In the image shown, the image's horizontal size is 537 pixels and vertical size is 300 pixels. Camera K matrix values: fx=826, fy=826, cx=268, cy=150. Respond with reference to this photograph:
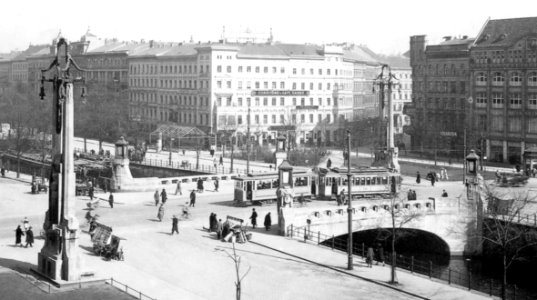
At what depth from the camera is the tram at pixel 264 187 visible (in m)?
50.9

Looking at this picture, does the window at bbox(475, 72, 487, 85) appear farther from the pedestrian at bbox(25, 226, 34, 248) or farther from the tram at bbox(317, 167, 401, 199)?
the pedestrian at bbox(25, 226, 34, 248)

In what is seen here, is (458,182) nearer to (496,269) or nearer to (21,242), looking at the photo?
(496,269)

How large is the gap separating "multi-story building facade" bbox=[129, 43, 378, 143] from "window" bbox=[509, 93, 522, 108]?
32.5m

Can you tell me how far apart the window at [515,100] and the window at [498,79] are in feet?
6.81

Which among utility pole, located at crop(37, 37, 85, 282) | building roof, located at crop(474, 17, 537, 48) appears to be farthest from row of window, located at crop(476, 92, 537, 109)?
utility pole, located at crop(37, 37, 85, 282)

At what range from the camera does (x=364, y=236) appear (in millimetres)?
52031

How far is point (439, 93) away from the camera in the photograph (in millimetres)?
103688

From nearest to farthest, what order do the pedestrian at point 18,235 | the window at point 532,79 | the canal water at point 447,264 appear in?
the pedestrian at point 18,235
the canal water at point 447,264
the window at point 532,79

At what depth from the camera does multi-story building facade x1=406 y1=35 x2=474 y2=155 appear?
320 feet

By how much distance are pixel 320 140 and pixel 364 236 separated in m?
63.1

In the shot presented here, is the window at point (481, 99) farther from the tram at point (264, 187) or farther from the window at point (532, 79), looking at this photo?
the tram at point (264, 187)

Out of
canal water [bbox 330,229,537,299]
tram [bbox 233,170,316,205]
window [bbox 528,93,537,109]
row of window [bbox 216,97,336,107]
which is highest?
row of window [bbox 216,97,336,107]

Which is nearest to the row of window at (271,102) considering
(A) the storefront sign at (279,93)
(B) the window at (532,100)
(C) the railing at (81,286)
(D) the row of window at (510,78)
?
(A) the storefront sign at (279,93)

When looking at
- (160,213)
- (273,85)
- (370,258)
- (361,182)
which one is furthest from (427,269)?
(273,85)
